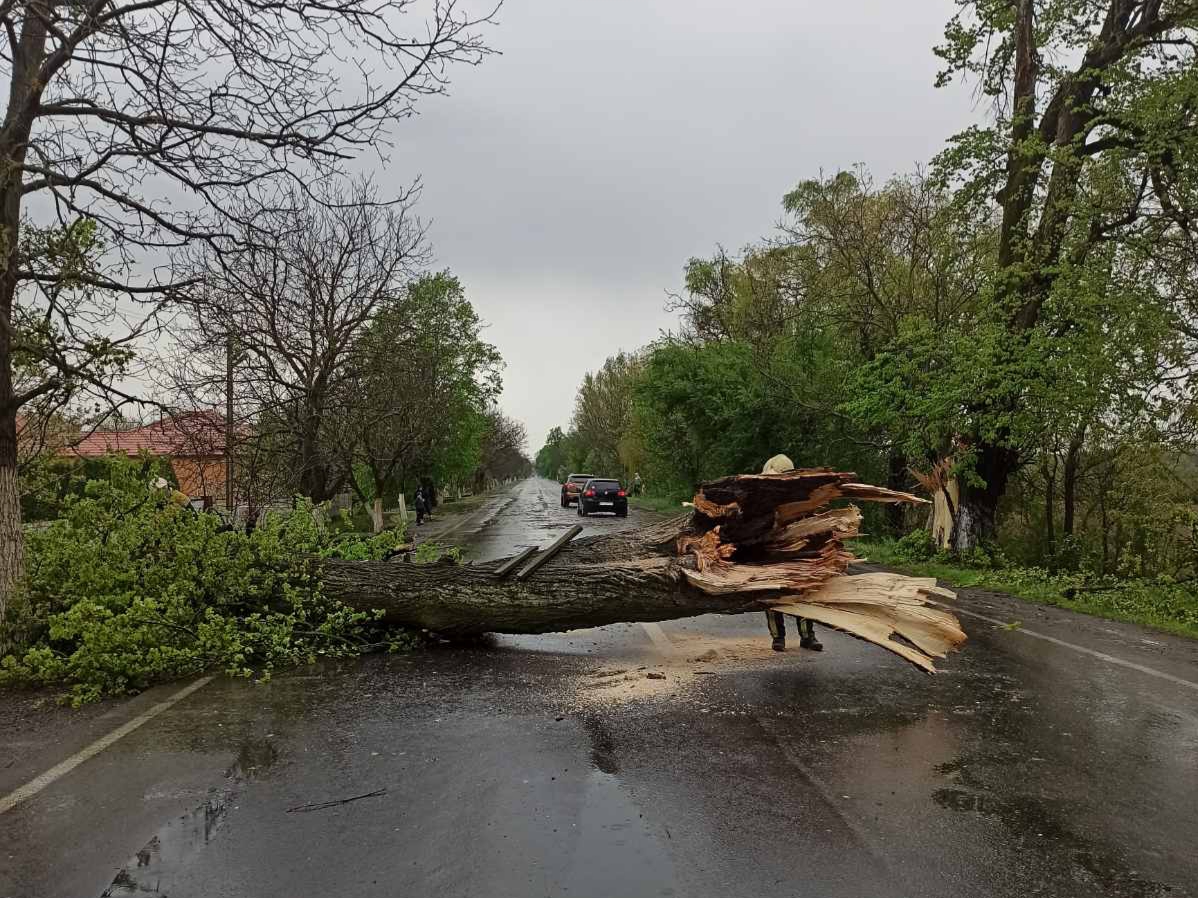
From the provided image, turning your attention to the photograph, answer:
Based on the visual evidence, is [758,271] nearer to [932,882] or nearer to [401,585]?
[401,585]

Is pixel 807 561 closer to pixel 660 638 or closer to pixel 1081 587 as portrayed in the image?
pixel 660 638

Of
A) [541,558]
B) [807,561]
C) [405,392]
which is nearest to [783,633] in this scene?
[807,561]

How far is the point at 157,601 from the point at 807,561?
560cm

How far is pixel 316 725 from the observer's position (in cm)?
530

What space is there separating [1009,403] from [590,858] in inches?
504

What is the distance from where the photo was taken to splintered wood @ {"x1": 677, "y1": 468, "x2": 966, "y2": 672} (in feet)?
20.5

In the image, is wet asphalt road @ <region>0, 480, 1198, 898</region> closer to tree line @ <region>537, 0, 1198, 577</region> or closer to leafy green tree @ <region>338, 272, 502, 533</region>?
tree line @ <region>537, 0, 1198, 577</region>

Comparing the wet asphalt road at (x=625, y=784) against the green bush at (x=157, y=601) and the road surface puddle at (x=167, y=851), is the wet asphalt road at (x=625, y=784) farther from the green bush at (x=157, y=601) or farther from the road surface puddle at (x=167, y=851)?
the green bush at (x=157, y=601)

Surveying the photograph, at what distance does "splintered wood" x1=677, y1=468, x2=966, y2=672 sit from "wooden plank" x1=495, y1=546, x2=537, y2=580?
4.90ft

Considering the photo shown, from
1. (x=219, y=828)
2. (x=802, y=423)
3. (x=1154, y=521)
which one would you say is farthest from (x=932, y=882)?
(x=802, y=423)

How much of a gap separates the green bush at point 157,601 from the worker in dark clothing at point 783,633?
11.4 feet

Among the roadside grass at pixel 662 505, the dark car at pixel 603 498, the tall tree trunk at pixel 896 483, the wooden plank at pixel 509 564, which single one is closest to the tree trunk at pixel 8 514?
the wooden plank at pixel 509 564

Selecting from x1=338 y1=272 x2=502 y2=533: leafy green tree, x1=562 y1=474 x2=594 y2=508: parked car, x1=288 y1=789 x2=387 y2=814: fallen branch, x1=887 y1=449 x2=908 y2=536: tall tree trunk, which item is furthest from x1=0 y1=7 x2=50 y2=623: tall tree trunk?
x1=562 y1=474 x2=594 y2=508: parked car

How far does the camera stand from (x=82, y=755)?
473cm
